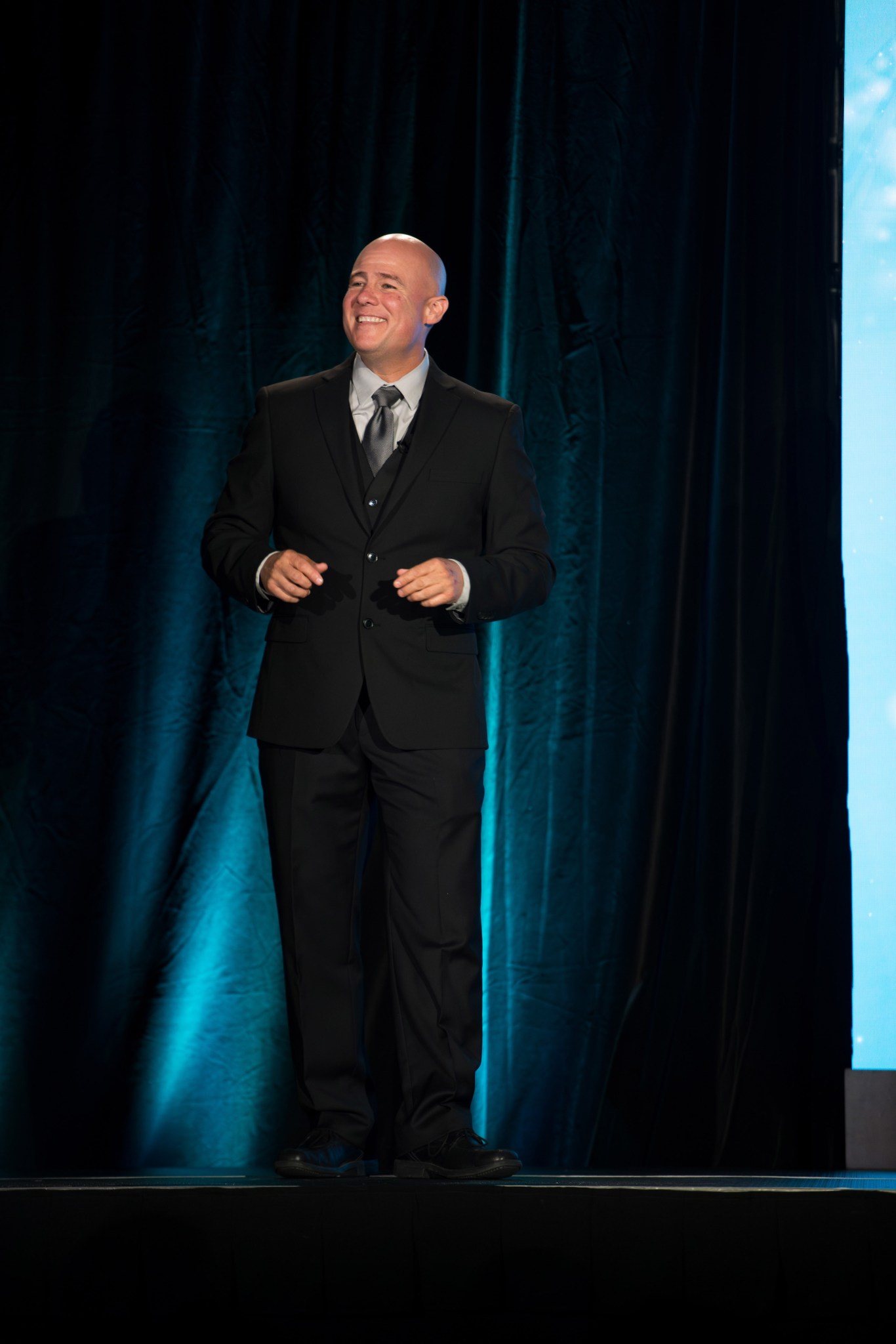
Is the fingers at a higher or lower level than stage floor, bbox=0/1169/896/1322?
higher

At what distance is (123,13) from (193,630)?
4.46ft

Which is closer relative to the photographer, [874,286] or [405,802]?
[405,802]

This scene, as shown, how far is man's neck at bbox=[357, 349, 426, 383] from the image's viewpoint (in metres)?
2.27

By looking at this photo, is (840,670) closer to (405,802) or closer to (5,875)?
(405,802)

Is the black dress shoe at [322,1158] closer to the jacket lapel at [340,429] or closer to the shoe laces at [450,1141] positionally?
the shoe laces at [450,1141]

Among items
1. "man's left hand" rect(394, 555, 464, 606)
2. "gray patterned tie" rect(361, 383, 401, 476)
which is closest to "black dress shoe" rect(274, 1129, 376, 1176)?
"man's left hand" rect(394, 555, 464, 606)

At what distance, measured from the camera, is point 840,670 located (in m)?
2.83

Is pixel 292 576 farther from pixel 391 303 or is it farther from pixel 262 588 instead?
pixel 391 303

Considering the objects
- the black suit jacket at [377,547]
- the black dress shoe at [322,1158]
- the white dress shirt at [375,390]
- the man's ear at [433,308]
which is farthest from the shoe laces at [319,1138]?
the man's ear at [433,308]

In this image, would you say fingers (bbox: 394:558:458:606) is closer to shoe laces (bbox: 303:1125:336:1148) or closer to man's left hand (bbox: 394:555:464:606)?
man's left hand (bbox: 394:555:464:606)

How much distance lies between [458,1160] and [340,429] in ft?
3.79

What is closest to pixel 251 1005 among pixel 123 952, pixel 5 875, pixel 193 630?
pixel 123 952

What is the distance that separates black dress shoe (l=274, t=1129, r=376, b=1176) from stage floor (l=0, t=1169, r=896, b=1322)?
160 mm

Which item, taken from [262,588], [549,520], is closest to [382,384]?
[262,588]
